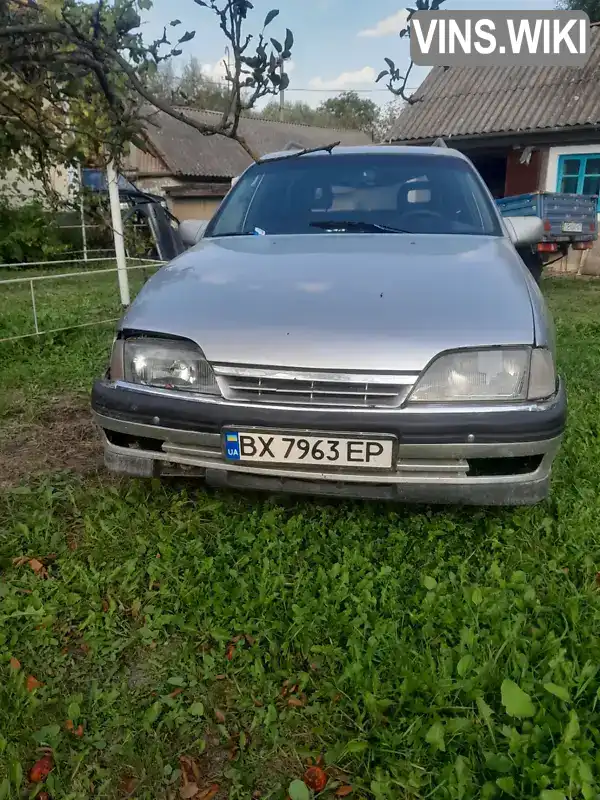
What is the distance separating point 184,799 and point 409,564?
114cm

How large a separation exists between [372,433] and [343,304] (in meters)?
0.49

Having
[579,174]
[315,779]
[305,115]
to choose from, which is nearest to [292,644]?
[315,779]

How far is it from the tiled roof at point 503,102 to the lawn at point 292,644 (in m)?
12.7

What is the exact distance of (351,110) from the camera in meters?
49.4

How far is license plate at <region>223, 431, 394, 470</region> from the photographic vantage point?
2096 mm

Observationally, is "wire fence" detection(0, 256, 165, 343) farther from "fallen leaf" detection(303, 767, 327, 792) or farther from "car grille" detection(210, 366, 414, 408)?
"fallen leaf" detection(303, 767, 327, 792)

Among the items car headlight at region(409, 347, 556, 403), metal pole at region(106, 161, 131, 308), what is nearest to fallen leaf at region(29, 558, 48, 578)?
car headlight at region(409, 347, 556, 403)

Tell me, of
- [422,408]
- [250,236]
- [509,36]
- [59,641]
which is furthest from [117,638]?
[509,36]

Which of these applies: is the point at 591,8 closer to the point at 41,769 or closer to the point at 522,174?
the point at 522,174

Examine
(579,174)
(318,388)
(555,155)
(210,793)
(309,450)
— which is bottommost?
(210,793)

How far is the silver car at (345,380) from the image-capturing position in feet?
6.79

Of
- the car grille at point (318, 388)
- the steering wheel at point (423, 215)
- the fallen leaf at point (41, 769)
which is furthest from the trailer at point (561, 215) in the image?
the fallen leaf at point (41, 769)

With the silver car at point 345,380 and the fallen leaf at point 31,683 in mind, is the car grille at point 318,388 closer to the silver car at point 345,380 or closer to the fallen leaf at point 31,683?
the silver car at point 345,380

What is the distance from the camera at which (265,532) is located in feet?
8.23
